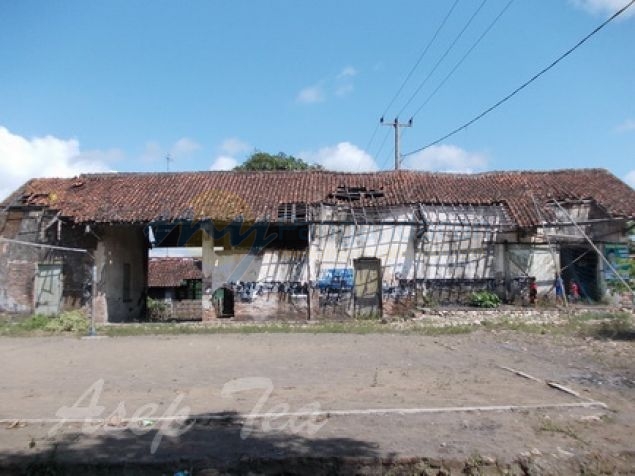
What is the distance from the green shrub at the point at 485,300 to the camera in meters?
19.9

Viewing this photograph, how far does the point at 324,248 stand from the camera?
21.1m

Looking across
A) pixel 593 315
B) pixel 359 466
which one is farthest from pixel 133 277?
pixel 359 466

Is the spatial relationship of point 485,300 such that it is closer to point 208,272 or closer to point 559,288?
point 559,288

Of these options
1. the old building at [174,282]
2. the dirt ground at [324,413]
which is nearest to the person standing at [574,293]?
the dirt ground at [324,413]

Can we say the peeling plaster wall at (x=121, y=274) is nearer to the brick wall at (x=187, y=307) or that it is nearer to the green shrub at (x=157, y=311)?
the green shrub at (x=157, y=311)

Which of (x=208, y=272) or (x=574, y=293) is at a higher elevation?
(x=208, y=272)

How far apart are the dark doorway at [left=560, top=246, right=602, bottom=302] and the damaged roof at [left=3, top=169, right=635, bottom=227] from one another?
1661 millimetres

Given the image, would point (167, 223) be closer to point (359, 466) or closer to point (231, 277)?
point (231, 277)

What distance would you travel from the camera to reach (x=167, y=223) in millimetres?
20609

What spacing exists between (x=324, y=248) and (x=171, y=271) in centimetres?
2363

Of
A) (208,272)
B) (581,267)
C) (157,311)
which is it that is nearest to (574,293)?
(581,267)

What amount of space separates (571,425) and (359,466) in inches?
103

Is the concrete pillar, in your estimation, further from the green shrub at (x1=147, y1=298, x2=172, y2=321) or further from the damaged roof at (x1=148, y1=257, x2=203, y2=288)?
the damaged roof at (x1=148, y1=257, x2=203, y2=288)

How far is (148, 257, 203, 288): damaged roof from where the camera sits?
40.9 meters
